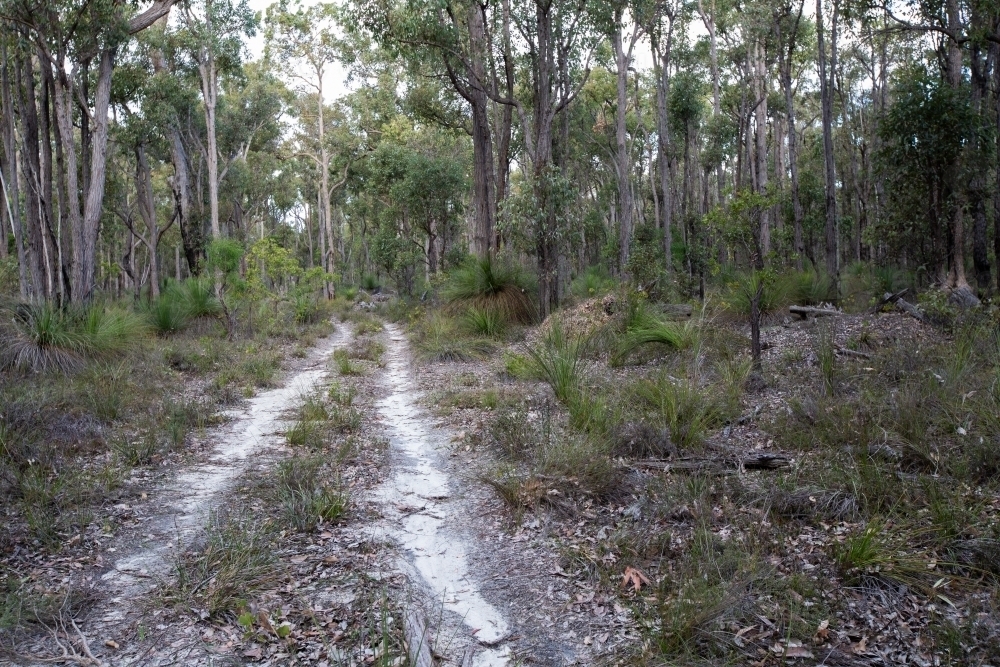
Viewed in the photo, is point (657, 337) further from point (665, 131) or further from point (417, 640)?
point (665, 131)

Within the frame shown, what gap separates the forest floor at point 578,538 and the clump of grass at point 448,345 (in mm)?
4227

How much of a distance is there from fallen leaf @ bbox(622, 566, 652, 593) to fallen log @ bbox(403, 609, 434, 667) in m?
1.12

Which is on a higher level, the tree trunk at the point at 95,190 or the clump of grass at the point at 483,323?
the tree trunk at the point at 95,190

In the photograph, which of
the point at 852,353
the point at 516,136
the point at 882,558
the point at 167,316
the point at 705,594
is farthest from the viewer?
the point at 516,136

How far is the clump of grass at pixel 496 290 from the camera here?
1388 cm

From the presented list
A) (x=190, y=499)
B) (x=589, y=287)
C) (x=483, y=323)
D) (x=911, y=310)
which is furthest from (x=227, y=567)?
(x=589, y=287)

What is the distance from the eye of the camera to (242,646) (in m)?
3.14

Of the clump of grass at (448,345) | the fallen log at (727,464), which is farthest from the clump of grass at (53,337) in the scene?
the fallen log at (727,464)

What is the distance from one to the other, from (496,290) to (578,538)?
10212mm

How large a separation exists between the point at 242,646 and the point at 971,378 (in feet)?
19.3

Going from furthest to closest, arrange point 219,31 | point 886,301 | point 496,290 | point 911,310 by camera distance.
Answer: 1. point 219,31
2. point 496,290
3. point 886,301
4. point 911,310

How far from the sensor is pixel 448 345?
11570 mm

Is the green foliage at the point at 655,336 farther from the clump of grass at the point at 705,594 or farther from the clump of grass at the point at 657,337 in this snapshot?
the clump of grass at the point at 705,594

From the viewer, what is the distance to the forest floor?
309 centimetres
